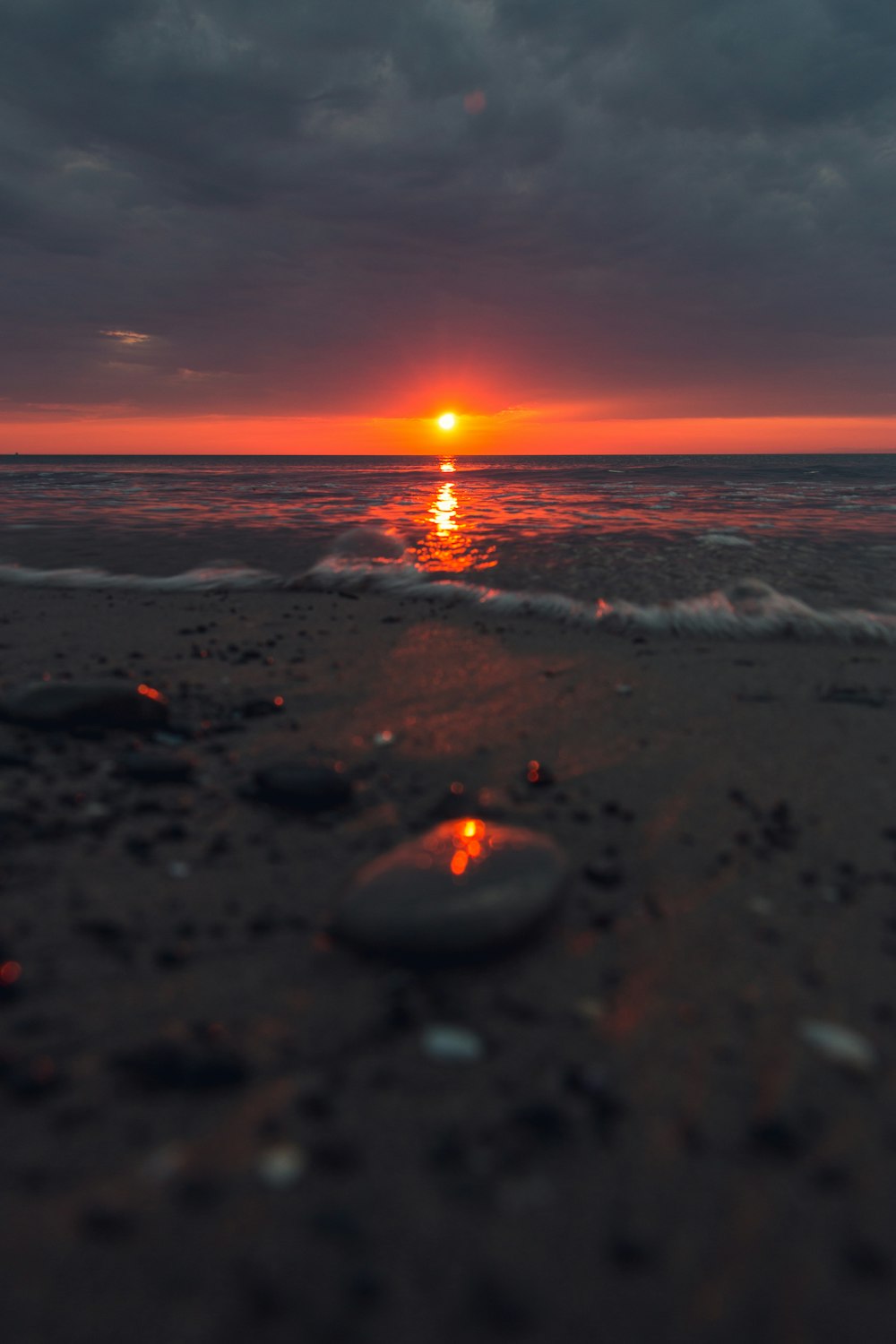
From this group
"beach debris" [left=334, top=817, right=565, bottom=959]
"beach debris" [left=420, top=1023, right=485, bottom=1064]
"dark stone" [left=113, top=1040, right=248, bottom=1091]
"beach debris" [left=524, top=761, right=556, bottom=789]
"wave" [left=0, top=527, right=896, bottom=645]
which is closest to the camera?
"dark stone" [left=113, top=1040, right=248, bottom=1091]

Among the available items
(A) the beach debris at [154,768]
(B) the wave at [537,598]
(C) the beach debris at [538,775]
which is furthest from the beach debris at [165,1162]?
(B) the wave at [537,598]

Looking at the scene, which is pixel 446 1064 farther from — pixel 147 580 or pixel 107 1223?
pixel 147 580

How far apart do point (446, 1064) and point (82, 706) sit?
10.6 feet

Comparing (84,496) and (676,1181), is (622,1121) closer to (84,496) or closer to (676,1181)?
(676,1181)

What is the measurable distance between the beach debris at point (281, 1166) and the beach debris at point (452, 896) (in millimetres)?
720

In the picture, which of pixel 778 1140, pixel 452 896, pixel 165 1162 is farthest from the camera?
pixel 452 896

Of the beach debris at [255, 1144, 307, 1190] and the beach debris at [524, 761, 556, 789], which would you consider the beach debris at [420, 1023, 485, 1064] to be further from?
the beach debris at [524, 761, 556, 789]

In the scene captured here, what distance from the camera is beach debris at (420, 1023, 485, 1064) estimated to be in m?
2.13

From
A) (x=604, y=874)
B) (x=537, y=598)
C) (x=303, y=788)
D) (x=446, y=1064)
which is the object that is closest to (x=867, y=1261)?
(x=446, y=1064)

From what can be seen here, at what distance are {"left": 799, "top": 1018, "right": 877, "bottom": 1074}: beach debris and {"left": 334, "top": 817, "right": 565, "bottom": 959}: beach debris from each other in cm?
→ 92

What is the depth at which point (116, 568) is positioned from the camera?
10.4 metres

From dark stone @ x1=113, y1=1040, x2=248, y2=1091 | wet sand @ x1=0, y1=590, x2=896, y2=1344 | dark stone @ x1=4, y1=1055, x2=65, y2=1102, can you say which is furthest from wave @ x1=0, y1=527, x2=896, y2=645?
dark stone @ x1=4, y1=1055, x2=65, y2=1102

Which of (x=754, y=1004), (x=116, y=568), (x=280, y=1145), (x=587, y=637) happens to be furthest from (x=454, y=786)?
(x=116, y=568)

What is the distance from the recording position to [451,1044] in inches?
85.5
